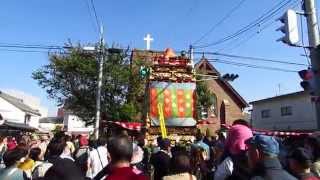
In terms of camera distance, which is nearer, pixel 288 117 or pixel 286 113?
pixel 288 117

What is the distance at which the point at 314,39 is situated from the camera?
10.6m

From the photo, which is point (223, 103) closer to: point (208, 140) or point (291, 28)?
point (208, 140)

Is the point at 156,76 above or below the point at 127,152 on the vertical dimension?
above

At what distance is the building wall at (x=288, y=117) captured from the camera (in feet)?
133

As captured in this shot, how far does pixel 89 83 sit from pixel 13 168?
26.1 metres

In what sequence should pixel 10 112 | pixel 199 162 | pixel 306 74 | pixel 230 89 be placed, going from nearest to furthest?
pixel 306 74, pixel 199 162, pixel 230 89, pixel 10 112

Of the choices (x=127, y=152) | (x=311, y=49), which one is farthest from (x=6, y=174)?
(x=311, y=49)

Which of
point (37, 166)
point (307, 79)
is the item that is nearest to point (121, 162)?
point (37, 166)

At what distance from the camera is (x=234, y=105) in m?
47.2

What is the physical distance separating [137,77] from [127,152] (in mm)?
29506

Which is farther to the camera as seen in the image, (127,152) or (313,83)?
(313,83)

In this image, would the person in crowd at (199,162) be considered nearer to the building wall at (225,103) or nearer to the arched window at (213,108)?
the arched window at (213,108)

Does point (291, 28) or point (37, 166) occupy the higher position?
point (291, 28)

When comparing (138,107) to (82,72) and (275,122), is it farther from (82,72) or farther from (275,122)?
(275,122)
